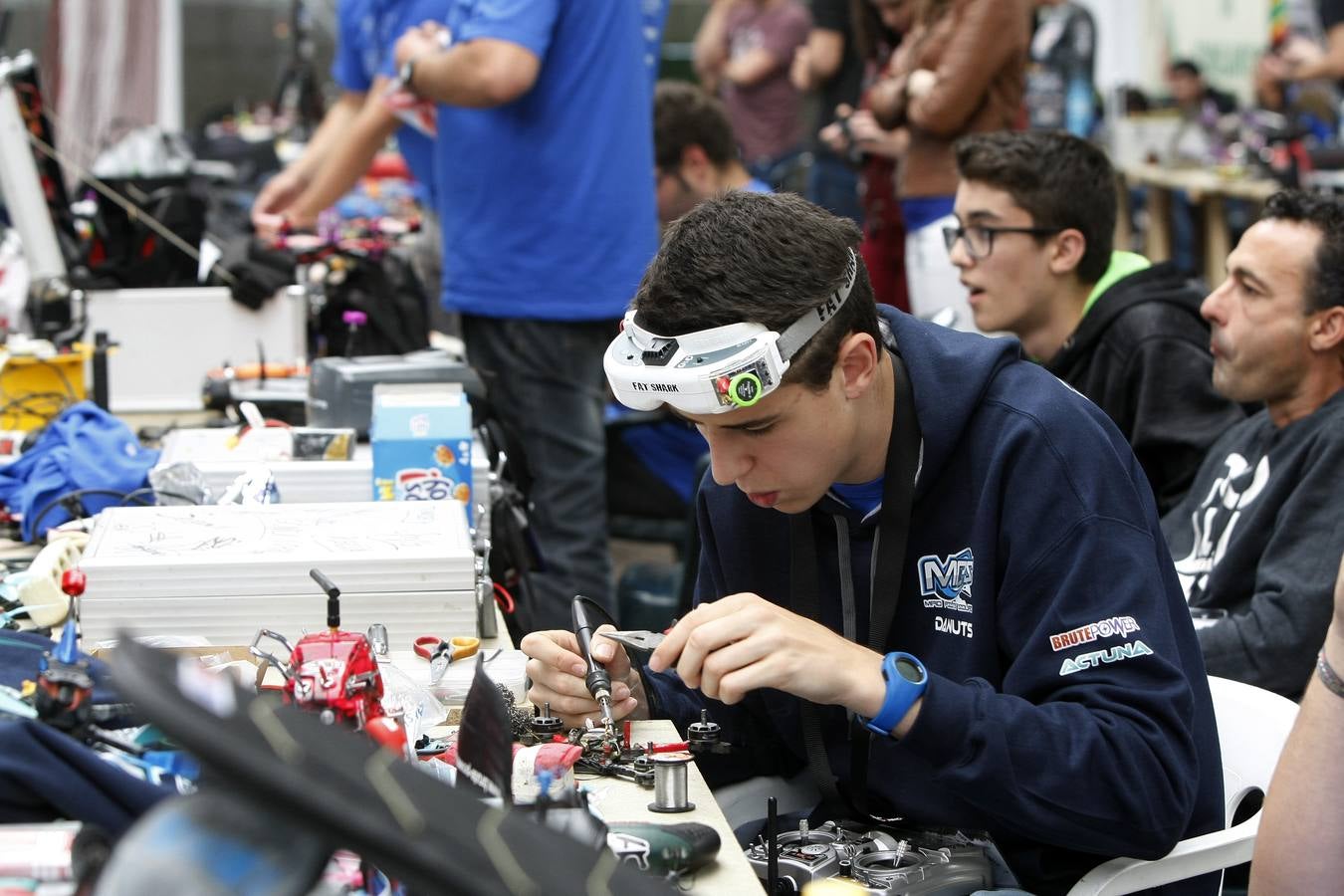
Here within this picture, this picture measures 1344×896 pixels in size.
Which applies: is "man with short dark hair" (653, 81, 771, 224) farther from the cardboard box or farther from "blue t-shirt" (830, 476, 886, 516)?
"blue t-shirt" (830, 476, 886, 516)

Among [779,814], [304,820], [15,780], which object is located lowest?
[779,814]

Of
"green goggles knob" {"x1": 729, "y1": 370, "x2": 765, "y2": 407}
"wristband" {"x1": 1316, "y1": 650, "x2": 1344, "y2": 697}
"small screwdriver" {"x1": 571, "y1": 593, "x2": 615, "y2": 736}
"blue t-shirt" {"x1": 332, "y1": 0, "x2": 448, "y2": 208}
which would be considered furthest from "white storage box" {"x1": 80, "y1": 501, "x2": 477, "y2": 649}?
"blue t-shirt" {"x1": 332, "y1": 0, "x2": 448, "y2": 208}

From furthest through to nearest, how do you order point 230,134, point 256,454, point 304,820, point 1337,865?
point 230,134, point 256,454, point 1337,865, point 304,820

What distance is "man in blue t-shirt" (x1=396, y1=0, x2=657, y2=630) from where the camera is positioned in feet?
12.8

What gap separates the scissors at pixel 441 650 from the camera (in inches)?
81.6

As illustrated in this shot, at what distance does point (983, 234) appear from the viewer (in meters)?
3.71

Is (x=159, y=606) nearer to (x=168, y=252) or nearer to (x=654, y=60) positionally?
(x=168, y=252)

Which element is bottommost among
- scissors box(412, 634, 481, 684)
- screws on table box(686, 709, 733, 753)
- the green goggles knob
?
scissors box(412, 634, 481, 684)

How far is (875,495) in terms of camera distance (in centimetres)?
208

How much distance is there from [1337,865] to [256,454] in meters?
1.91

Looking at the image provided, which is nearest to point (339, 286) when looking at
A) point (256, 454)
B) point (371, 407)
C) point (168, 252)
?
point (168, 252)

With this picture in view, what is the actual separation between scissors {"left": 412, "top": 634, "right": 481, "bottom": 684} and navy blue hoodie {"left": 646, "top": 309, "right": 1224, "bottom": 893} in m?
0.28

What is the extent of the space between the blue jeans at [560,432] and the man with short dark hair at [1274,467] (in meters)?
1.42

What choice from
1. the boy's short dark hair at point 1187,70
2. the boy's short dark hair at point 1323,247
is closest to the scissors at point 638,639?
the boy's short dark hair at point 1323,247
